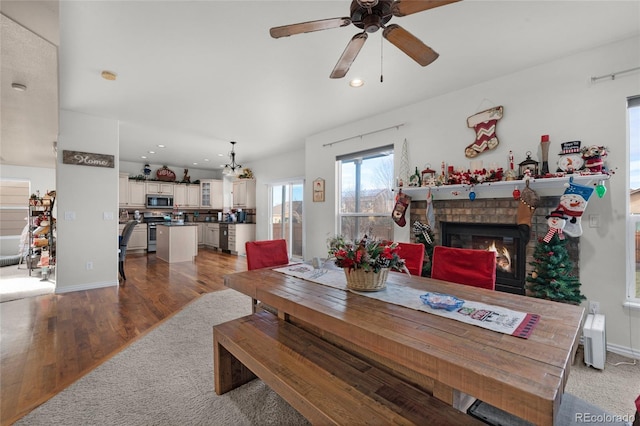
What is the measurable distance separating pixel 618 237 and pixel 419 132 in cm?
225

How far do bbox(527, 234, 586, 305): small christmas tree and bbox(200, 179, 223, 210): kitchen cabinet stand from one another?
8.50 metres

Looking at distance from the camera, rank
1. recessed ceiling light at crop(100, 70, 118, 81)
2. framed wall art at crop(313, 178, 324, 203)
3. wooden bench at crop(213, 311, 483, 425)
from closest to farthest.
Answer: wooden bench at crop(213, 311, 483, 425)
recessed ceiling light at crop(100, 70, 118, 81)
framed wall art at crop(313, 178, 324, 203)

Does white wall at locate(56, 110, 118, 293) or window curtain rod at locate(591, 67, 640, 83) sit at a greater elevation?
window curtain rod at locate(591, 67, 640, 83)

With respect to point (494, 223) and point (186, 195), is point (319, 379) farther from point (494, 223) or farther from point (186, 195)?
point (186, 195)

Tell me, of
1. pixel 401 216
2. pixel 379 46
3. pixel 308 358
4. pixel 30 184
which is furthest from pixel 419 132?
pixel 30 184

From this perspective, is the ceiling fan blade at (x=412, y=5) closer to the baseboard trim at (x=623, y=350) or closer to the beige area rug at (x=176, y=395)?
the beige area rug at (x=176, y=395)

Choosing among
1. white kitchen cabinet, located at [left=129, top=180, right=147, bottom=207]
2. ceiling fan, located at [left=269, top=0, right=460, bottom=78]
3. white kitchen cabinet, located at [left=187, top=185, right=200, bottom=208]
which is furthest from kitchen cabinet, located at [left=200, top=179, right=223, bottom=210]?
ceiling fan, located at [left=269, top=0, right=460, bottom=78]

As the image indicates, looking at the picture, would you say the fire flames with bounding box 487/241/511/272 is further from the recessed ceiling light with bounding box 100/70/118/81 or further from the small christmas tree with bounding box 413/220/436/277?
the recessed ceiling light with bounding box 100/70/118/81

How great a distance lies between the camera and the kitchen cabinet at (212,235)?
8430 millimetres

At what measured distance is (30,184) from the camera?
22.4ft

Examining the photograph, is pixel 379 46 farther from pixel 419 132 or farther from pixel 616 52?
pixel 616 52

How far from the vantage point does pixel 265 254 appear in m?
2.71

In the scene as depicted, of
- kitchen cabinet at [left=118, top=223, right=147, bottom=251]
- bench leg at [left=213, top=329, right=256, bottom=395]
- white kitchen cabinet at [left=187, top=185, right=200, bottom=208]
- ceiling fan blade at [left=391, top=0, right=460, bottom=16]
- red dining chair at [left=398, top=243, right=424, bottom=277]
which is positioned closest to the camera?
ceiling fan blade at [left=391, top=0, right=460, bottom=16]

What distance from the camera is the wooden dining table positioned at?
80cm
